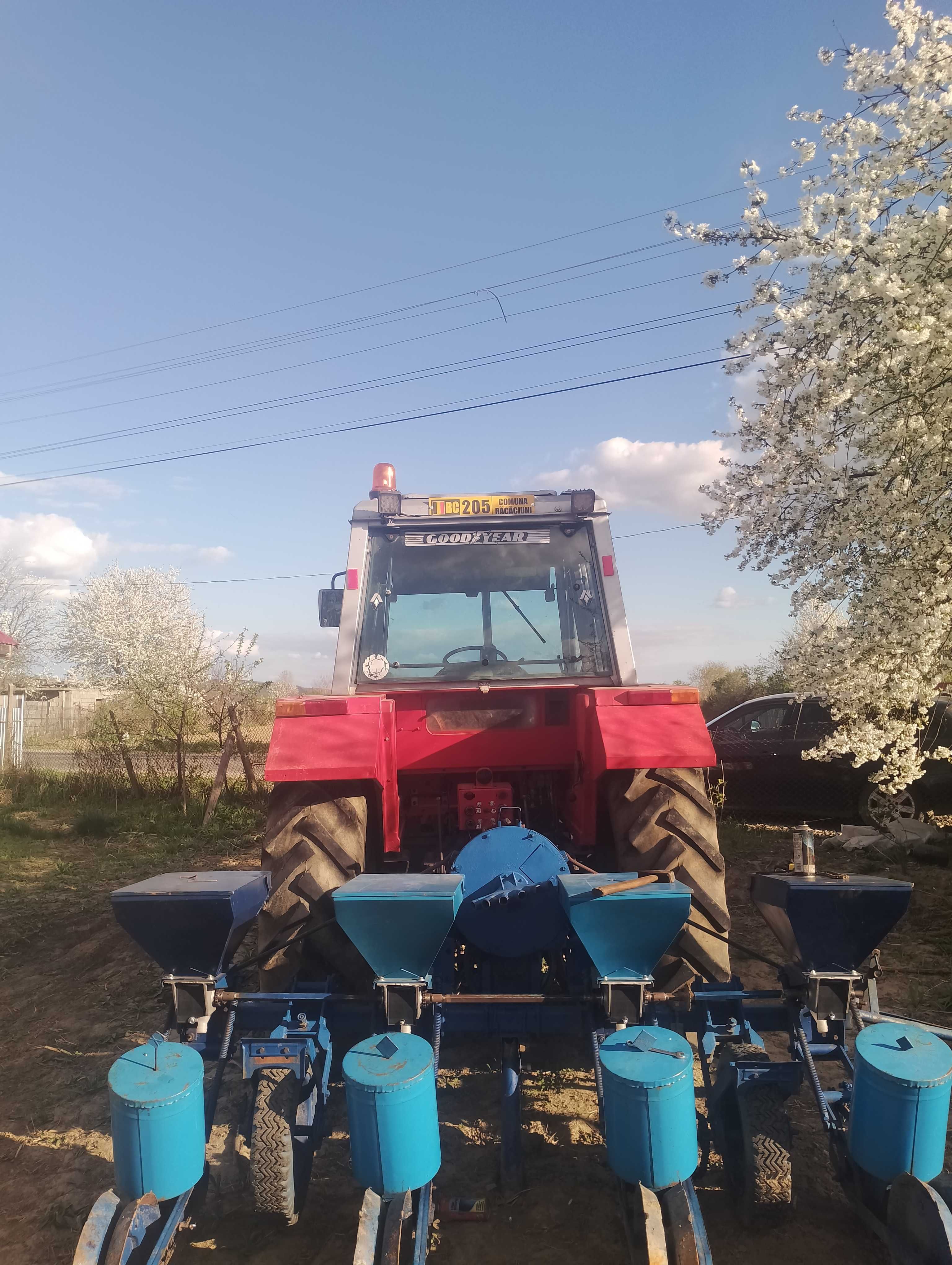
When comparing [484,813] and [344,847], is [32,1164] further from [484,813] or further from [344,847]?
[484,813]

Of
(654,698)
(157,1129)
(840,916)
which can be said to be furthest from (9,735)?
(840,916)

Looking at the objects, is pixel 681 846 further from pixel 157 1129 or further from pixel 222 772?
pixel 222 772

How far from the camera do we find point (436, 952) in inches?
98.1

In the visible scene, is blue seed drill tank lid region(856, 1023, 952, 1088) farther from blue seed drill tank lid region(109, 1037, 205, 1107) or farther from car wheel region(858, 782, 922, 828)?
car wheel region(858, 782, 922, 828)

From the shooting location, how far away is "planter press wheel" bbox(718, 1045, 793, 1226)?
236 cm

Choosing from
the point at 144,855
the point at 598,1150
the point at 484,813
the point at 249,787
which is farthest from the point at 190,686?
the point at 598,1150

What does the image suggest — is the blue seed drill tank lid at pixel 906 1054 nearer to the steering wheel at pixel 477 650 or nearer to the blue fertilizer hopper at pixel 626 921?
the blue fertilizer hopper at pixel 626 921

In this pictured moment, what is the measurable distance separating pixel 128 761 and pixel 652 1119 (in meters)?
10.4

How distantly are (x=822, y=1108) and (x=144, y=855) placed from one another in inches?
312

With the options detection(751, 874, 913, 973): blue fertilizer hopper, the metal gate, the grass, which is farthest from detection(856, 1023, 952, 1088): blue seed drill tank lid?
the metal gate

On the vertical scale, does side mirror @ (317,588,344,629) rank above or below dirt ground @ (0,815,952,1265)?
above

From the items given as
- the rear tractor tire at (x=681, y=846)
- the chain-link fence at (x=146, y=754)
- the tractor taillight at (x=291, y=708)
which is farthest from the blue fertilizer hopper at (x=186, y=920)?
the chain-link fence at (x=146, y=754)

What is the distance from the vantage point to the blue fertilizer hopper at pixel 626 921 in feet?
7.95

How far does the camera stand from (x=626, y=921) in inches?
96.6
